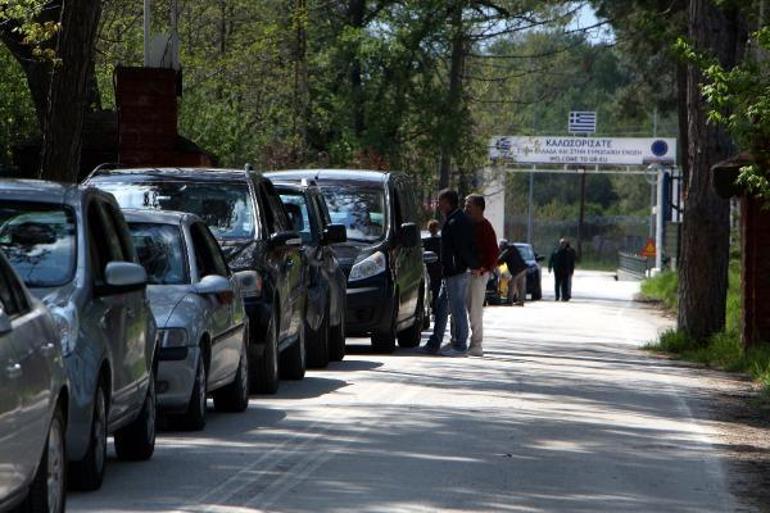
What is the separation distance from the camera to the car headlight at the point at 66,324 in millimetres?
9633

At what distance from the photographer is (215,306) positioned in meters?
13.7

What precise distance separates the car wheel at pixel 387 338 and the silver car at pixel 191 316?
25.1ft

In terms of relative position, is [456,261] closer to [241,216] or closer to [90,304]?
[241,216]

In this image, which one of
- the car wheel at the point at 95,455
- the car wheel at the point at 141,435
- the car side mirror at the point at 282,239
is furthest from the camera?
the car side mirror at the point at 282,239

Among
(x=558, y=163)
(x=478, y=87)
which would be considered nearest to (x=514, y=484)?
(x=478, y=87)

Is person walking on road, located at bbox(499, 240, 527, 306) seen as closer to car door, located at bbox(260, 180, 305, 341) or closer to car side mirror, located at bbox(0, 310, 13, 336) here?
car door, located at bbox(260, 180, 305, 341)

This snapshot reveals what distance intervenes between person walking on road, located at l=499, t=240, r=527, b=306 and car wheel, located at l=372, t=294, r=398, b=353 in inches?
925

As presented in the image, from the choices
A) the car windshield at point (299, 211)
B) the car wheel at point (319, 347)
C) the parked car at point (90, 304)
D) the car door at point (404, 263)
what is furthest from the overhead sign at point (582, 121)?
the parked car at point (90, 304)

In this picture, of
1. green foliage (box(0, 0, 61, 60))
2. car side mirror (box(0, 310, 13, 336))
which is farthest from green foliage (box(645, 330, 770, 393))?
car side mirror (box(0, 310, 13, 336))

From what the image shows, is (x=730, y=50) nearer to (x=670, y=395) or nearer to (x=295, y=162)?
(x=670, y=395)

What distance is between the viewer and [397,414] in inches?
592

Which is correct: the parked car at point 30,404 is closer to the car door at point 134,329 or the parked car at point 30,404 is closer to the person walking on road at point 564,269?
the car door at point 134,329

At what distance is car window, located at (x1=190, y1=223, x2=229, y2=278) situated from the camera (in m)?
14.3

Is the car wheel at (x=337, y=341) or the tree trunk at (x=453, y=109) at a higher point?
the tree trunk at (x=453, y=109)
